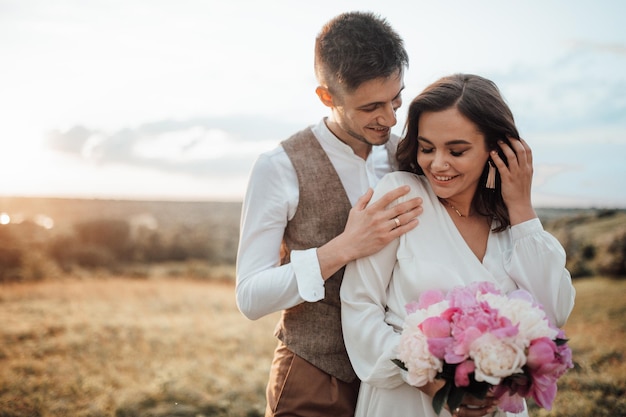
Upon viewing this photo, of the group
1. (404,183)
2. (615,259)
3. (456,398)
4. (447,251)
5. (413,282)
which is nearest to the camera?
(456,398)

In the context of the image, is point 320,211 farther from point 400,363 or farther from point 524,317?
point 524,317

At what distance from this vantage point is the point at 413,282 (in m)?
2.23

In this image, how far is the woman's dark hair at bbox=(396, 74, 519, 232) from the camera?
230 cm

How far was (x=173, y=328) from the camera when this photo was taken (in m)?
8.92

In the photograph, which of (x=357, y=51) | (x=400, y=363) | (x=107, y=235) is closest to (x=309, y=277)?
(x=400, y=363)

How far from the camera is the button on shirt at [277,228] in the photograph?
2357mm

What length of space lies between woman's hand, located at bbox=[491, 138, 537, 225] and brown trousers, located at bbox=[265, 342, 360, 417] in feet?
3.44

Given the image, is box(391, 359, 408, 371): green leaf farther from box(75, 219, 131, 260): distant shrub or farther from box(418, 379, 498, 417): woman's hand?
box(75, 219, 131, 260): distant shrub

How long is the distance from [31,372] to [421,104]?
5.99m

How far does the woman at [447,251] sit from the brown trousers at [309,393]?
0.12m

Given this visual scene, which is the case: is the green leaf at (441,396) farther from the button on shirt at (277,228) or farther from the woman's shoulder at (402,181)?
the woman's shoulder at (402,181)

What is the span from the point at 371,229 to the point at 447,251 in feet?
1.11

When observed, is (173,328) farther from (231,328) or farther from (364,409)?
(364,409)

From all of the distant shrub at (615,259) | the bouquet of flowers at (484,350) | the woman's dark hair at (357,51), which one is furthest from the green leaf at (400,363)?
the distant shrub at (615,259)
